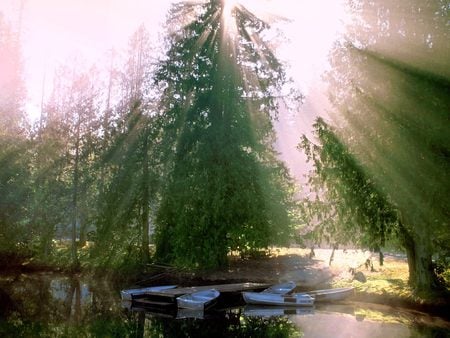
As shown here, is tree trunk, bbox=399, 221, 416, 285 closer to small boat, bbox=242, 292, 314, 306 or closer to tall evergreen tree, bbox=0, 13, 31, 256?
small boat, bbox=242, 292, 314, 306

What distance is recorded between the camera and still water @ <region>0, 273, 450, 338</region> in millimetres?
14367

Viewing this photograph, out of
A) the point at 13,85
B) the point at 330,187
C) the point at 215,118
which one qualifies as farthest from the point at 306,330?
the point at 13,85

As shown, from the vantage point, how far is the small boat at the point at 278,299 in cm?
1898

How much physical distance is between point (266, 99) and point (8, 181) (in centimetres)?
1767

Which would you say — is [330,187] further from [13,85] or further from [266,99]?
[13,85]

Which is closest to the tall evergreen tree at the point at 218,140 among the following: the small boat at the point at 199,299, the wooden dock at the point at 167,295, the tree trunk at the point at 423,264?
the wooden dock at the point at 167,295

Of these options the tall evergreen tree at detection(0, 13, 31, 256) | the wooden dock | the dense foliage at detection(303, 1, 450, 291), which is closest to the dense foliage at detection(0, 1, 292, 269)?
the tall evergreen tree at detection(0, 13, 31, 256)

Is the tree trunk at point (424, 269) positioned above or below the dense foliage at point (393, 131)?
below

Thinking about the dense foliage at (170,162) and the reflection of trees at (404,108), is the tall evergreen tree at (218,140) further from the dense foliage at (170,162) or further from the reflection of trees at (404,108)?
the reflection of trees at (404,108)

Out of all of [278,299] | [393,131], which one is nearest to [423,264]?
[393,131]

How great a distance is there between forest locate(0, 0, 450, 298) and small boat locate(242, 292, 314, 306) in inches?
123

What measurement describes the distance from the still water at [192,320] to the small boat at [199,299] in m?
0.48

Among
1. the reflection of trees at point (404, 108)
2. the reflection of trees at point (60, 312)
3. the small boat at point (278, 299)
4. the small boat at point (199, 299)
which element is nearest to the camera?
the reflection of trees at point (60, 312)

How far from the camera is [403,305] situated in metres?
18.1
